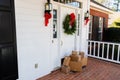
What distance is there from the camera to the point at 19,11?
2828 millimetres

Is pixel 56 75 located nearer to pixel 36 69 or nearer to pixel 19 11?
pixel 36 69

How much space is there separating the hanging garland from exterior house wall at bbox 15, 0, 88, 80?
0.65 metres

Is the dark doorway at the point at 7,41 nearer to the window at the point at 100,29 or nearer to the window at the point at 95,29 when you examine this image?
the window at the point at 95,29

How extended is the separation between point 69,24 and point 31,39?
1559 millimetres

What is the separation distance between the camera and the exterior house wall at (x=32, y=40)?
9.52 feet

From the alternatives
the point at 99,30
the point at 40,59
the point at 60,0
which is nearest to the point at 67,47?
the point at 40,59

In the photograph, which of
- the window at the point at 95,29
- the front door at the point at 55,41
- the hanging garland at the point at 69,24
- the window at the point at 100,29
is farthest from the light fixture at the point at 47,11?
the window at the point at 100,29

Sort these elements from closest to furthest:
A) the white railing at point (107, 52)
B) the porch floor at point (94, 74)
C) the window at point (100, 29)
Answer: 1. the porch floor at point (94, 74)
2. the white railing at point (107, 52)
3. the window at point (100, 29)

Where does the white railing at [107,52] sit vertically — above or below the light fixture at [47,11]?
below

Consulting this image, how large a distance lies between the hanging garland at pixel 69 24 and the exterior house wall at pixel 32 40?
0.65 meters

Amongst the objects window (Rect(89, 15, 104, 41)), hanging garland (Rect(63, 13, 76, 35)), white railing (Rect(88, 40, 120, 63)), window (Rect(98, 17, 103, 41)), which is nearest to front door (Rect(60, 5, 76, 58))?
hanging garland (Rect(63, 13, 76, 35))

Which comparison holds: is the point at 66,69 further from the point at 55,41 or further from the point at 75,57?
the point at 55,41

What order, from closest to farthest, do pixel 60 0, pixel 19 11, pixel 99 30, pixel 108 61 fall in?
pixel 19 11 → pixel 60 0 → pixel 108 61 → pixel 99 30

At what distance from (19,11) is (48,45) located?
1.32 metres
